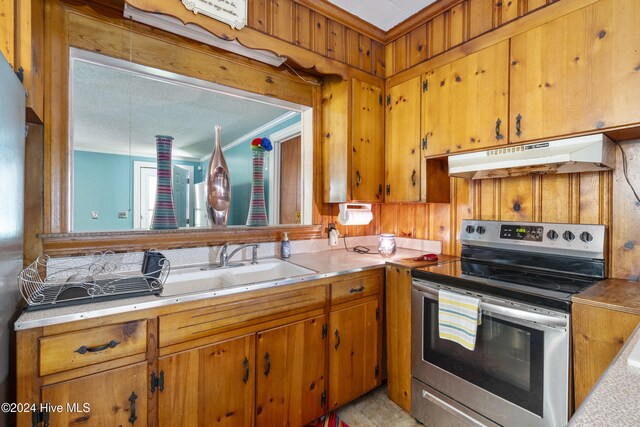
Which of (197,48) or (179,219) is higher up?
(197,48)

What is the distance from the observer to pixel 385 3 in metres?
2.09

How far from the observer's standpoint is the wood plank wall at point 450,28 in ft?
5.64

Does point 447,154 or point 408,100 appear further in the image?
point 408,100

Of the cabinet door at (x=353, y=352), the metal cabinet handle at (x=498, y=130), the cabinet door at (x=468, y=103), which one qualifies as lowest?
the cabinet door at (x=353, y=352)

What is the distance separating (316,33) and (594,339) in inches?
88.0

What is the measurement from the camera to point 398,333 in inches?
74.6

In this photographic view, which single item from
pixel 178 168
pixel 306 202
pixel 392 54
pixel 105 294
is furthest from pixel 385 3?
pixel 105 294

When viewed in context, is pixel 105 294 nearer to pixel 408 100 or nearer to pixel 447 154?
pixel 447 154

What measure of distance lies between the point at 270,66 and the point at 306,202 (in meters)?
1.03

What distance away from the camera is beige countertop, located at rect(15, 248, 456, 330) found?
3.34ft

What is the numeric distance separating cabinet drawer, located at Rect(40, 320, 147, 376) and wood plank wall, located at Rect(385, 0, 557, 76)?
2.37 m

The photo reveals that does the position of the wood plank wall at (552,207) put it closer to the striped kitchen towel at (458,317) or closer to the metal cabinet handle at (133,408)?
the striped kitchen towel at (458,317)

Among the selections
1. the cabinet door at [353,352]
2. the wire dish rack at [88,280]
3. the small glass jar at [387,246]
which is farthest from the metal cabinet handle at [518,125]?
the wire dish rack at [88,280]

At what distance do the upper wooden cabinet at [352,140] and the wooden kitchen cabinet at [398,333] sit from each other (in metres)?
0.68
